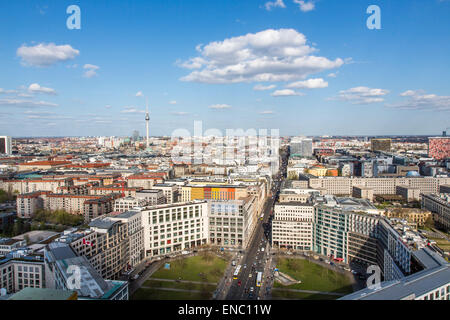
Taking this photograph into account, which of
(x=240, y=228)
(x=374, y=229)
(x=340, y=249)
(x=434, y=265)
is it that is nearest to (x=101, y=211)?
(x=240, y=228)

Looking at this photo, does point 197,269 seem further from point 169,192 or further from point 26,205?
point 26,205

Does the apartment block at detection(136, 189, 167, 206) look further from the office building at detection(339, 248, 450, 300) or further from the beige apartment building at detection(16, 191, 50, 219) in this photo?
the office building at detection(339, 248, 450, 300)

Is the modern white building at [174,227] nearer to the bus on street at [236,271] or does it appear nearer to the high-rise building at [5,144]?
the bus on street at [236,271]

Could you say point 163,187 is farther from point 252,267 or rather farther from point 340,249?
point 340,249

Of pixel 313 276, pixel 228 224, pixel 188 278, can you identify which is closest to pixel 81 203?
pixel 228 224

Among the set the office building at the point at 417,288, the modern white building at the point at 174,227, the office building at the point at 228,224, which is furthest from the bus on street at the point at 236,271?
the office building at the point at 417,288
